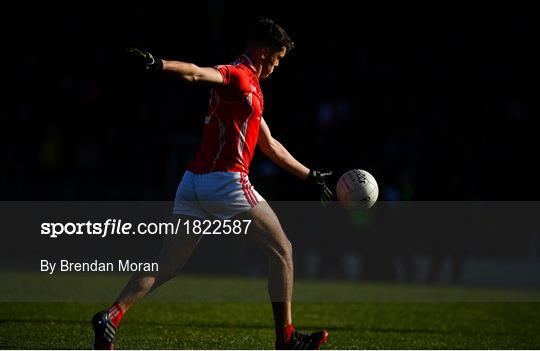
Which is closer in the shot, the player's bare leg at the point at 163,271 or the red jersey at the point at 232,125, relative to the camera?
the red jersey at the point at 232,125

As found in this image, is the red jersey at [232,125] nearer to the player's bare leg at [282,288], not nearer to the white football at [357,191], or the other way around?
the player's bare leg at [282,288]

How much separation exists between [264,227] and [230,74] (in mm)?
1192

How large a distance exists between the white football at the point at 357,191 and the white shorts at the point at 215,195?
959mm

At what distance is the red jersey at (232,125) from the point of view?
8055 mm

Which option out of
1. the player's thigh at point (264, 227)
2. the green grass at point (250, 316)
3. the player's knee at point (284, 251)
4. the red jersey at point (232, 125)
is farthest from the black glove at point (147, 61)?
the green grass at point (250, 316)

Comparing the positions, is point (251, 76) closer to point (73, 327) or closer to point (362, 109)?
point (73, 327)

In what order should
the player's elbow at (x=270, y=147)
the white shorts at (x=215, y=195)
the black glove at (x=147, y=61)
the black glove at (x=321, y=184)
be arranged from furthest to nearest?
the black glove at (x=321, y=184) → the player's elbow at (x=270, y=147) → the white shorts at (x=215, y=195) → the black glove at (x=147, y=61)

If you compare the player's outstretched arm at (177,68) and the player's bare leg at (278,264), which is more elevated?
the player's outstretched arm at (177,68)

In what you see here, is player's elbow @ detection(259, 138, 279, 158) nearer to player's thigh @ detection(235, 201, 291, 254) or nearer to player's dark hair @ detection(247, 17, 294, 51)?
player's thigh @ detection(235, 201, 291, 254)

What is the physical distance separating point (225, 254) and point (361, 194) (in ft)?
38.2

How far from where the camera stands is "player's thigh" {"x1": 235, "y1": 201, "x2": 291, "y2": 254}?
327 inches

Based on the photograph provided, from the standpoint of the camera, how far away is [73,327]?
1048cm

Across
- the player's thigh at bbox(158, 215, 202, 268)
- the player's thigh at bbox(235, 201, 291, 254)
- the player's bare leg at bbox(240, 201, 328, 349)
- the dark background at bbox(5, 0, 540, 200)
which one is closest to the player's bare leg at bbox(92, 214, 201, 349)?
the player's thigh at bbox(158, 215, 202, 268)

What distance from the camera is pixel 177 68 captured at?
7.06 m
